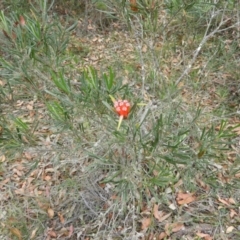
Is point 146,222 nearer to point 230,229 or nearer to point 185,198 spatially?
point 185,198

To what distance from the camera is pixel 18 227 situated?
2.30m

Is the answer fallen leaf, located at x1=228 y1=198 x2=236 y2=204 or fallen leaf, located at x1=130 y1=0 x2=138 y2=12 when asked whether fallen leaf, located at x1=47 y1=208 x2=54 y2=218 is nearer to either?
fallen leaf, located at x1=228 y1=198 x2=236 y2=204

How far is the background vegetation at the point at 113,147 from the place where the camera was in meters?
1.66

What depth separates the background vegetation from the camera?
166 cm

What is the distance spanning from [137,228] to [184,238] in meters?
0.31

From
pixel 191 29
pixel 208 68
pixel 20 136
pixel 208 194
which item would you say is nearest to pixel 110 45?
pixel 191 29

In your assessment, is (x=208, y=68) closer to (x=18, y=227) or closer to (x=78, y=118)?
(x=78, y=118)

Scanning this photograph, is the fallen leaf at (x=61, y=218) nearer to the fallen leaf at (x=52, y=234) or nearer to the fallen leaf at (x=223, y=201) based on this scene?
the fallen leaf at (x=52, y=234)

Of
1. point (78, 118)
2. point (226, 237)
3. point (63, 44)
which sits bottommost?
point (226, 237)

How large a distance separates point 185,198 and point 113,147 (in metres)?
0.65

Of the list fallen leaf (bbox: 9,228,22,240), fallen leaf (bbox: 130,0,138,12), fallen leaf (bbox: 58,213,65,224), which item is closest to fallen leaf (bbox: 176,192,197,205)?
fallen leaf (bbox: 58,213,65,224)

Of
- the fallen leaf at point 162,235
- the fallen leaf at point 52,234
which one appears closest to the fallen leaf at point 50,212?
the fallen leaf at point 52,234

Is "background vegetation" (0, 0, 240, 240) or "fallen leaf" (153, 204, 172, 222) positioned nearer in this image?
"background vegetation" (0, 0, 240, 240)

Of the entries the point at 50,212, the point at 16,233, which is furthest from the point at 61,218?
the point at 16,233
